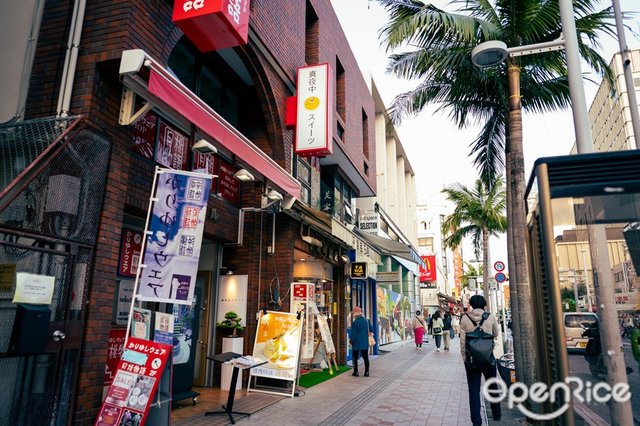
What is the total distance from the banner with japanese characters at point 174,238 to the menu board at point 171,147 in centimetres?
191

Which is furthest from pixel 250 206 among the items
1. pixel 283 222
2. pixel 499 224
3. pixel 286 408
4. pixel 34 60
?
pixel 499 224

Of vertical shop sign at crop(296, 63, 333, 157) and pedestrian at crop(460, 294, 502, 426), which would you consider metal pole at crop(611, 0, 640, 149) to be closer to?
pedestrian at crop(460, 294, 502, 426)

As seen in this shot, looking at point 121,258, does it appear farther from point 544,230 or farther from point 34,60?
point 544,230

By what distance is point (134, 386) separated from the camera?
4.46 metres

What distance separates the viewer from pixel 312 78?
10.6 metres

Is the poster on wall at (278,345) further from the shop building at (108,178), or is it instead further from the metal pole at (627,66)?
the metal pole at (627,66)

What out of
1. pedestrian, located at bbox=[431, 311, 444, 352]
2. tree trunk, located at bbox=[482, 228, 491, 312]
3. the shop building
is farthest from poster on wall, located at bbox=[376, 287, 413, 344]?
the shop building

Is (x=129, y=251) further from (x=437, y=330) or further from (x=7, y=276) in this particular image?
(x=437, y=330)

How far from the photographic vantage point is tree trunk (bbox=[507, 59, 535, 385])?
712cm

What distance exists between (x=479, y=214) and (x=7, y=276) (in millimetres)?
25112

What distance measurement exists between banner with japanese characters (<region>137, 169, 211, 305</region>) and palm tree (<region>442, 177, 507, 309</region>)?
21.7 m

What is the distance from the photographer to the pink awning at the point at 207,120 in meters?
4.75

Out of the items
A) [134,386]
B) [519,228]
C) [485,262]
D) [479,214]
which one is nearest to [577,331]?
[519,228]

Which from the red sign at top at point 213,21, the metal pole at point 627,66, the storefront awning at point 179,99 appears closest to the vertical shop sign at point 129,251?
the storefront awning at point 179,99
